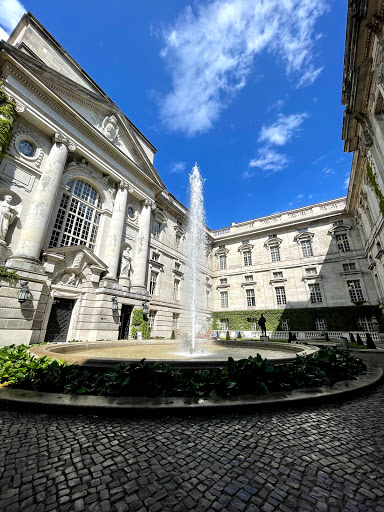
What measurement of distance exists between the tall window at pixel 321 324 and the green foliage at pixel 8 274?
29.4 metres

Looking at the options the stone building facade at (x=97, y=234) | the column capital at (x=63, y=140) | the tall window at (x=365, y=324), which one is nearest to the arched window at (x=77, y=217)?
the stone building facade at (x=97, y=234)

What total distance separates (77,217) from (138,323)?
1004 centimetres

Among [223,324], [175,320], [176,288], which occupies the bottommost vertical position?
[223,324]

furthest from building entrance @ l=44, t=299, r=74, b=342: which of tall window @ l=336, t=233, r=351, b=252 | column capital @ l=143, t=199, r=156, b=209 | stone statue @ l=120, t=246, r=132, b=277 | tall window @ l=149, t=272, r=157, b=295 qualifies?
tall window @ l=336, t=233, r=351, b=252

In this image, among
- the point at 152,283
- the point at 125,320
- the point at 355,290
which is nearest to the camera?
the point at 125,320

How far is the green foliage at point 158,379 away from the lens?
12.8 feet

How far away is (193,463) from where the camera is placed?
7.80 feet

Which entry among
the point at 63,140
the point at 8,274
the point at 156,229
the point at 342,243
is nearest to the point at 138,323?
the point at 8,274

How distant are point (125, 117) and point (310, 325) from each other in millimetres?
31053

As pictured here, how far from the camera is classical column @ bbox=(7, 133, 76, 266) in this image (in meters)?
12.4

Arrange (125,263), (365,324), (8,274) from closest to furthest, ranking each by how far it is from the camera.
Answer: (8,274), (125,263), (365,324)

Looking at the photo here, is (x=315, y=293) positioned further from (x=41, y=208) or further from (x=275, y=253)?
(x=41, y=208)

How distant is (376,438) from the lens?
3.02 m

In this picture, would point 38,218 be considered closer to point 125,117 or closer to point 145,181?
point 145,181
